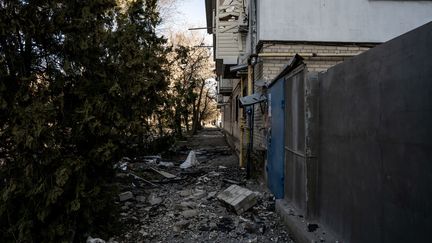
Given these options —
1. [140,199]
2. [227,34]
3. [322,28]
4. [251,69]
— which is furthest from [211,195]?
[227,34]

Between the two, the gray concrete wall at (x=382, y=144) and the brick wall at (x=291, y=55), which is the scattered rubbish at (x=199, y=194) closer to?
the brick wall at (x=291, y=55)

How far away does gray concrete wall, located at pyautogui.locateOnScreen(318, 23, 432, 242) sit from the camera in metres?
2.07

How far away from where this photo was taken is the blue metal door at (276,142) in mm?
5609

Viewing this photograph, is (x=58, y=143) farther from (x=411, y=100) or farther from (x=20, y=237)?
(x=411, y=100)

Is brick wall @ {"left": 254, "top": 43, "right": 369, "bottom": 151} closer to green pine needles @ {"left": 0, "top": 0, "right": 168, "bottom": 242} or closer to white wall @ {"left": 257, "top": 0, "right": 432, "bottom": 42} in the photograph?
white wall @ {"left": 257, "top": 0, "right": 432, "bottom": 42}

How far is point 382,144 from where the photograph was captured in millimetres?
2555

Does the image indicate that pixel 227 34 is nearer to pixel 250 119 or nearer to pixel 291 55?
pixel 250 119

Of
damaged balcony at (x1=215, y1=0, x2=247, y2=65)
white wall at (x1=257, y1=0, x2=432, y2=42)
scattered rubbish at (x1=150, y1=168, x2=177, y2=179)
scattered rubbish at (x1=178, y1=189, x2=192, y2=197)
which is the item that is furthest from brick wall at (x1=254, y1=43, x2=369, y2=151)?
damaged balcony at (x1=215, y1=0, x2=247, y2=65)

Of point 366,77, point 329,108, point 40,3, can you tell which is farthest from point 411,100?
point 40,3

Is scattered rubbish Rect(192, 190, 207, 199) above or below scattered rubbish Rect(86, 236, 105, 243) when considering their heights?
above

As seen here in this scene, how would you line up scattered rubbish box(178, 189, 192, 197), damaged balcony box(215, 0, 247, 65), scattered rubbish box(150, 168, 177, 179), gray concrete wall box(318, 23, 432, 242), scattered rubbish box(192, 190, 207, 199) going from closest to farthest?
gray concrete wall box(318, 23, 432, 242)
scattered rubbish box(192, 190, 207, 199)
scattered rubbish box(178, 189, 192, 197)
scattered rubbish box(150, 168, 177, 179)
damaged balcony box(215, 0, 247, 65)

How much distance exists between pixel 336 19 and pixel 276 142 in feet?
11.6

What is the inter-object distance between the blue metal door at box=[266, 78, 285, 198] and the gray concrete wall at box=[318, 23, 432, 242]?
1754mm

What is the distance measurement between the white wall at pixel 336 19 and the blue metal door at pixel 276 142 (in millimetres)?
1765
